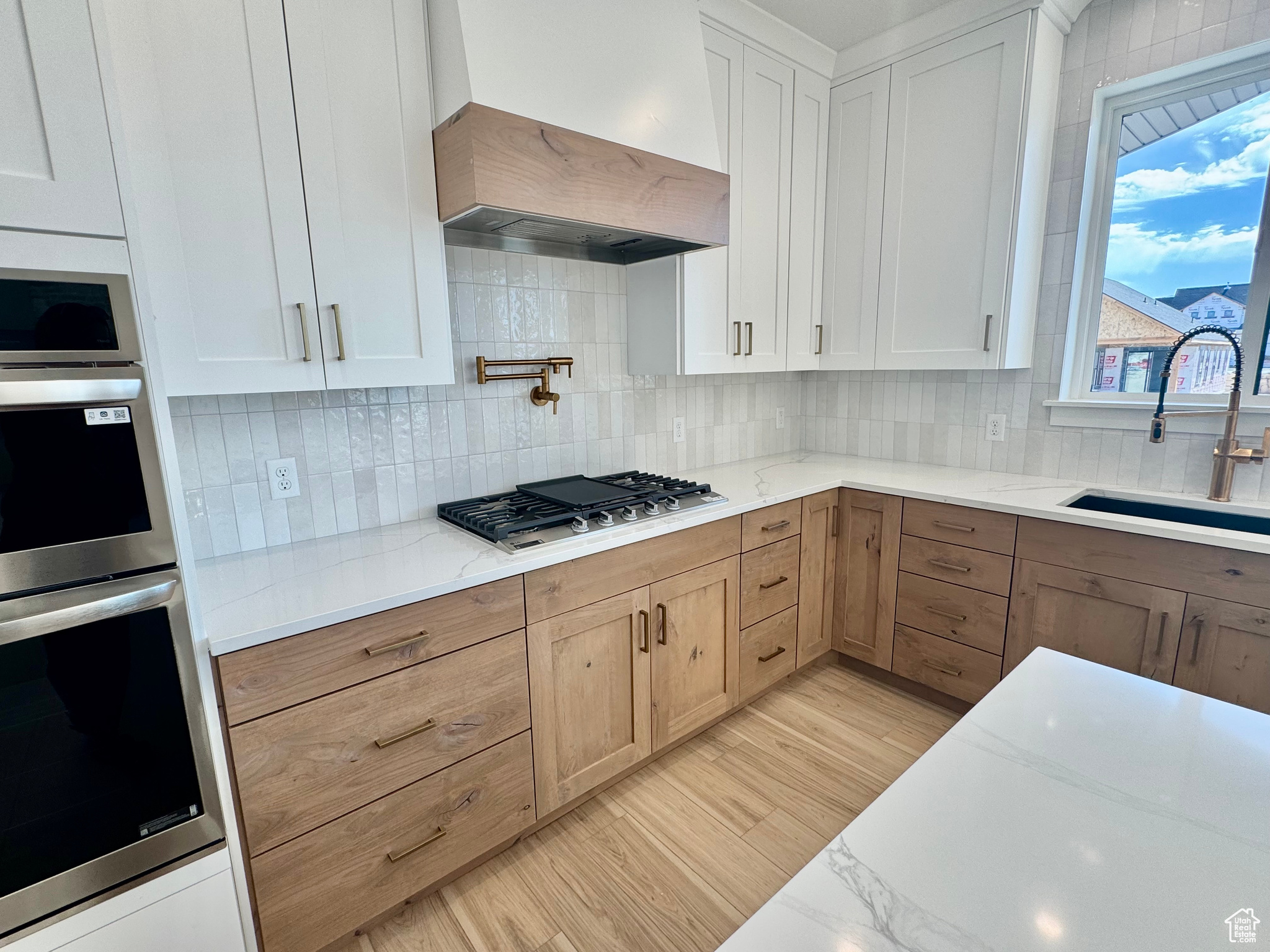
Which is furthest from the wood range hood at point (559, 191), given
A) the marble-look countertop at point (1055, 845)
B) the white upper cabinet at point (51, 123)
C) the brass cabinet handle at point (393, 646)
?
the marble-look countertop at point (1055, 845)

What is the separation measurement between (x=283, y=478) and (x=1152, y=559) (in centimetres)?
262

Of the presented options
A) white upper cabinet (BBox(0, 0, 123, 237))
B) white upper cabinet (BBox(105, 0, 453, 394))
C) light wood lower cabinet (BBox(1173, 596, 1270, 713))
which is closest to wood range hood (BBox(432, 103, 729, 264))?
white upper cabinet (BBox(105, 0, 453, 394))

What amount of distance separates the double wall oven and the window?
2945 millimetres

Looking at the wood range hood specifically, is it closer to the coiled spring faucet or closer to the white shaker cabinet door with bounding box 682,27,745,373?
the white shaker cabinet door with bounding box 682,27,745,373

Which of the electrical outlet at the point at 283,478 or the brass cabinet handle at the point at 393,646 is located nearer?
the brass cabinet handle at the point at 393,646

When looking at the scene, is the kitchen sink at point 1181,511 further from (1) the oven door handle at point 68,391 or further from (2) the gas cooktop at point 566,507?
(1) the oven door handle at point 68,391

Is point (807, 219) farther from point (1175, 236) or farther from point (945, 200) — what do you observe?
point (1175, 236)

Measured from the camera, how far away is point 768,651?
8.02 ft

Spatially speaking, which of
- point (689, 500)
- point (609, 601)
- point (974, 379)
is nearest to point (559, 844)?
point (609, 601)

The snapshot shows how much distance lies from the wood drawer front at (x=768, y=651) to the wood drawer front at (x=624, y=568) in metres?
0.41

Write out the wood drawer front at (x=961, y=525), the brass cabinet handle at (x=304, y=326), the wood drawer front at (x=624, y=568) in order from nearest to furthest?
the brass cabinet handle at (x=304, y=326) → the wood drawer front at (x=624, y=568) → the wood drawer front at (x=961, y=525)

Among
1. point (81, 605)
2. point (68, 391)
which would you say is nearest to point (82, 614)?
point (81, 605)

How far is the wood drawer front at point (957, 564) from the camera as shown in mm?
2197

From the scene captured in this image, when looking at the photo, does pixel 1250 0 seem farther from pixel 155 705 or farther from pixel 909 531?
pixel 155 705
